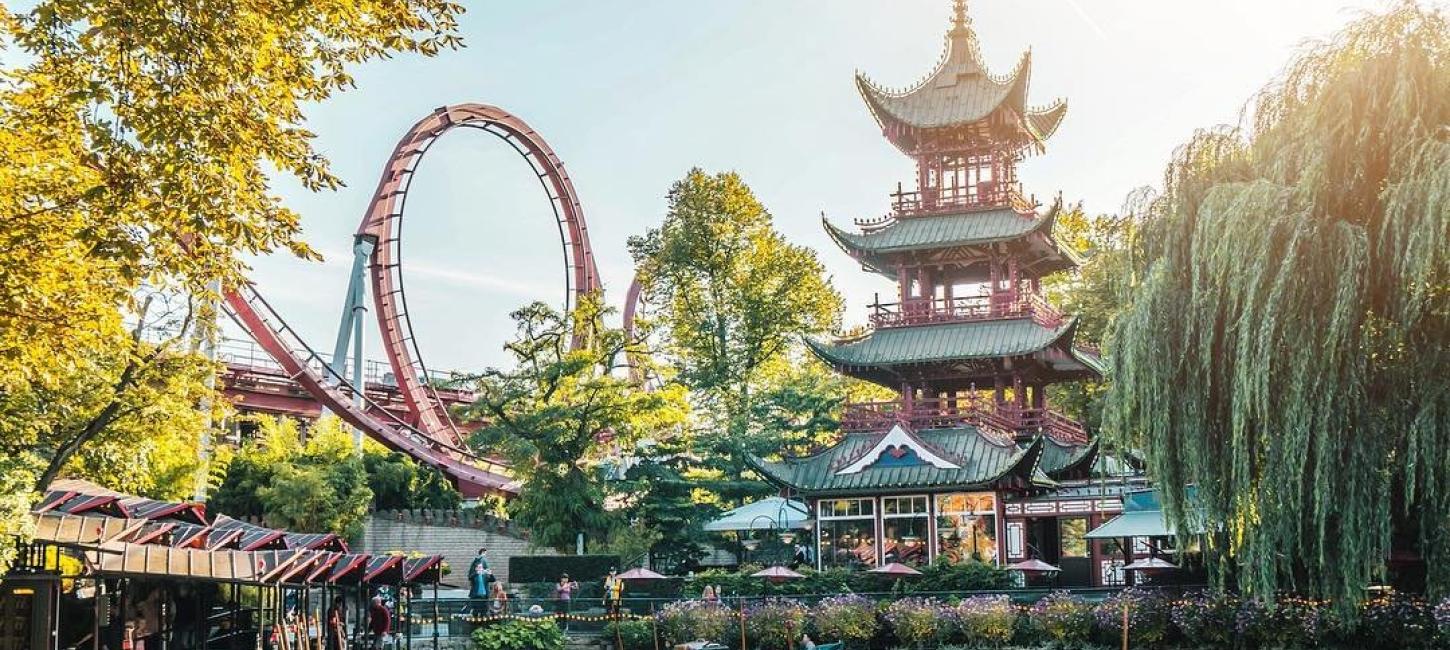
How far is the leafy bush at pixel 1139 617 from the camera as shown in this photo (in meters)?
22.9

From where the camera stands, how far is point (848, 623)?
26.0m

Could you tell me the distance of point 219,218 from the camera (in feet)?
40.3

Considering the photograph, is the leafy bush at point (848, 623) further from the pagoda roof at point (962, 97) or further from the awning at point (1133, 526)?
the pagoda roof at point (962, 97)

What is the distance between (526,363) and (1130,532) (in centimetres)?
1630

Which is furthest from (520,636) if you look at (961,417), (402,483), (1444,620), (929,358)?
(402,483)

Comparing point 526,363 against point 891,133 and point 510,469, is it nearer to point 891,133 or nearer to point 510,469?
point 510,469

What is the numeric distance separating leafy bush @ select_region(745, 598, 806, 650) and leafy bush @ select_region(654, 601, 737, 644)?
0.45m

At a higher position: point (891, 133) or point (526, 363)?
point (891, 133)

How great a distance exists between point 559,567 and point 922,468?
8.61 meters

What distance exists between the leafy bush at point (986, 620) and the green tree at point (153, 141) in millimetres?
15292

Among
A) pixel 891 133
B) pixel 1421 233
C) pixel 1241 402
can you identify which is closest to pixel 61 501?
pixel 1241 402

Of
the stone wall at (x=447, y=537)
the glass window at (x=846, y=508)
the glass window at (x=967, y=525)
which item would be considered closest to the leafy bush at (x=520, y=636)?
the glass window at (x=846, y=508)

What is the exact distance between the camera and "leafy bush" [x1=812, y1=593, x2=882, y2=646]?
25969mm

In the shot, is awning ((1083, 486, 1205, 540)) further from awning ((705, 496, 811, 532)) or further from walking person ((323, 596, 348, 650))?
walking person ((323, 596, 348, 650))
